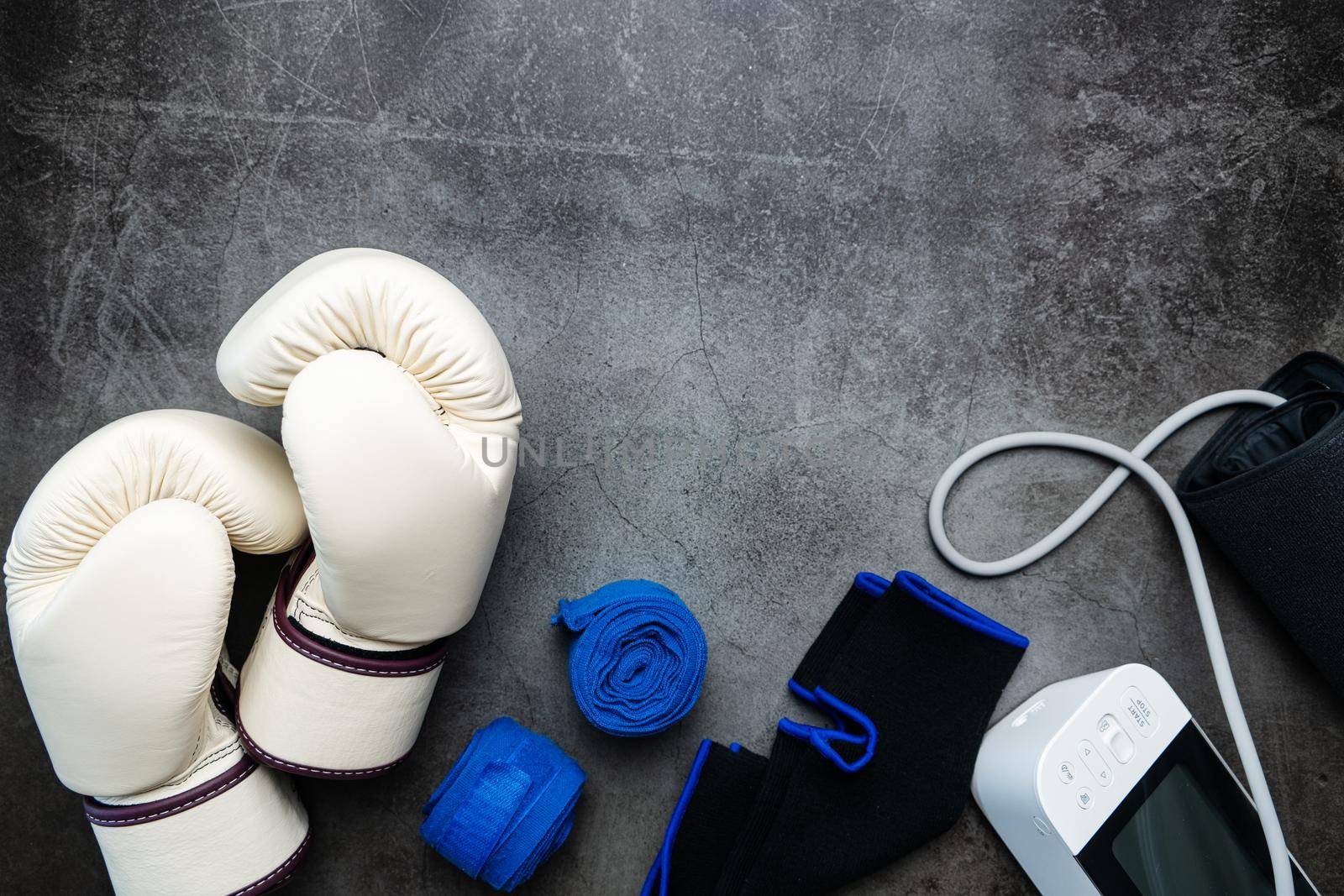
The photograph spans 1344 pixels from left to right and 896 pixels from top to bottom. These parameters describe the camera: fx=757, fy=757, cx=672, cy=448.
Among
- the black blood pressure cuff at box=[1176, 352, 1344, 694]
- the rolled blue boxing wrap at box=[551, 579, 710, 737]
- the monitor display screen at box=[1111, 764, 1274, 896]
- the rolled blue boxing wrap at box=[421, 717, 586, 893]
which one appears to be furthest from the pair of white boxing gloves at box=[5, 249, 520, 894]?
the black blood pressure cuff at box=[1176, 352, 1344, 694]

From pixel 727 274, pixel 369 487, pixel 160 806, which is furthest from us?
pixel 727 274

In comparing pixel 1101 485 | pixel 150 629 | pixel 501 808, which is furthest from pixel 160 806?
pixel 1101 485

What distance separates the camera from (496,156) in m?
1.44

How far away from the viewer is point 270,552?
1.21 meters

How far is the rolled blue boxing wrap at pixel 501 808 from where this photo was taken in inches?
50.0

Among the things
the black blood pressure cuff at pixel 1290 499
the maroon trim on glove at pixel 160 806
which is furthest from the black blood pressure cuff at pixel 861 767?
the maroon trim on glove at pixel 160 806

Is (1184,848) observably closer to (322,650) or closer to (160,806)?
→ (322,650)

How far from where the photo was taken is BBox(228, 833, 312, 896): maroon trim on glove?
120 cm

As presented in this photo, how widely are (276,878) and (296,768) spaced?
0.71ft

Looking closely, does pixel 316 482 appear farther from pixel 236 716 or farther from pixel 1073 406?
pixel 1073 406

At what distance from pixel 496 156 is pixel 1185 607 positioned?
1603 millimetres

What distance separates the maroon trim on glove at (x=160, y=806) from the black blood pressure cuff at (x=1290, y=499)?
69.2 inches

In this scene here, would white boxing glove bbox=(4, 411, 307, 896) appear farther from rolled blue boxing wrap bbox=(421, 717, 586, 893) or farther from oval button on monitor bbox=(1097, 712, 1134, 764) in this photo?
oval button on monitor bbox=(1097, 712, 1134, 764)

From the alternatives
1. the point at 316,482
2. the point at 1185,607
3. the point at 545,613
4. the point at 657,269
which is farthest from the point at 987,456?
the point at 316,482
